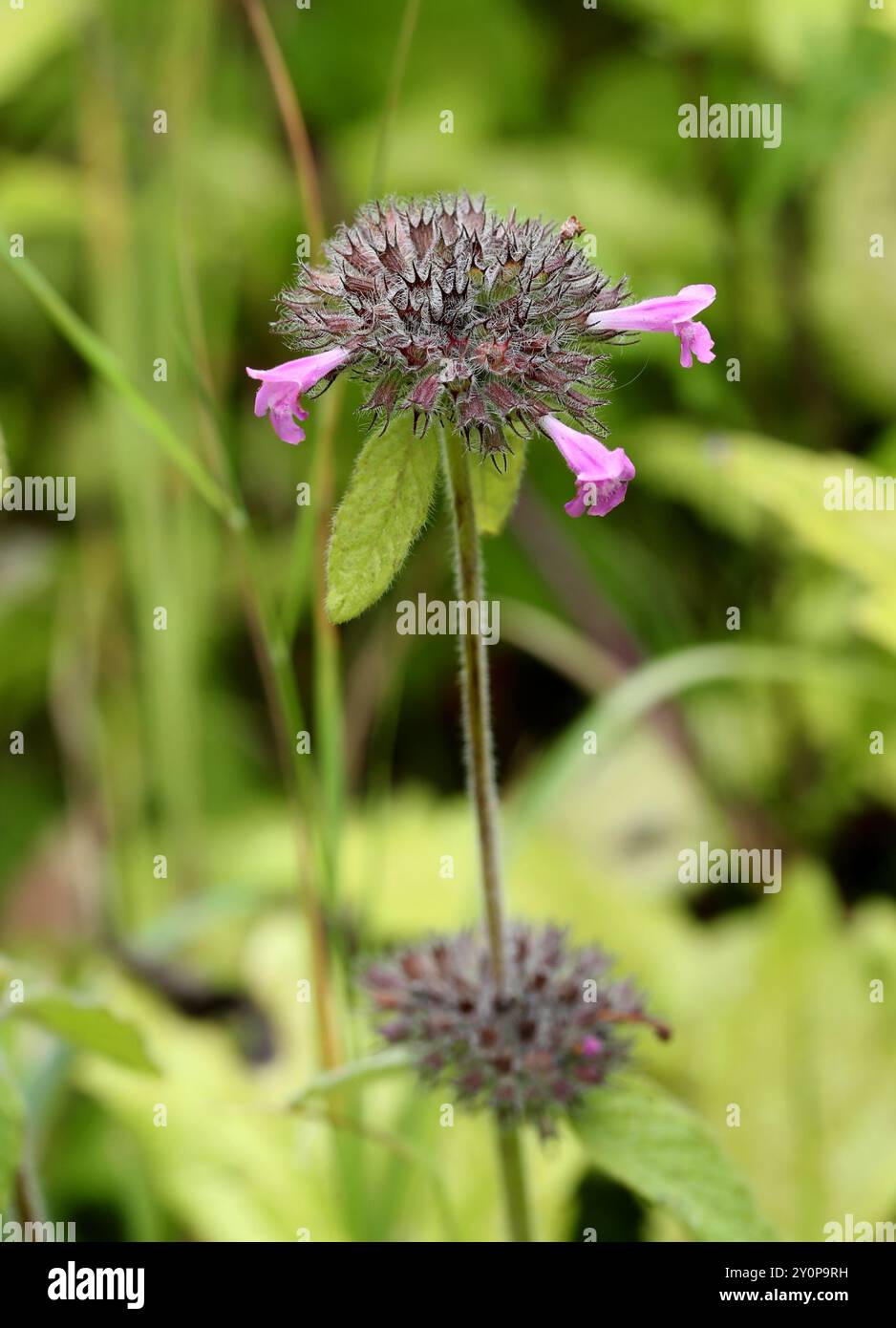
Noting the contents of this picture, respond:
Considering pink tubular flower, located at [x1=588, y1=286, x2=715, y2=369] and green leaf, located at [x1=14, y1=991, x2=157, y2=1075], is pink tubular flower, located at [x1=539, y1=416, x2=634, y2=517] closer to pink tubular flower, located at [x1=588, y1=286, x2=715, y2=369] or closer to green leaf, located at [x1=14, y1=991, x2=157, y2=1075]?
pink tubular flower, located at [x1=588, y1=286, x2=715, y2=369]

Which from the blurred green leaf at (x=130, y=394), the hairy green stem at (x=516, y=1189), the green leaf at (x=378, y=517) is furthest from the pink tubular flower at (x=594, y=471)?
the hairy green stem at (x=516, y=1189)

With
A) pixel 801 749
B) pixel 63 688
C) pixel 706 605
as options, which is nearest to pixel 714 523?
pixel 706 605

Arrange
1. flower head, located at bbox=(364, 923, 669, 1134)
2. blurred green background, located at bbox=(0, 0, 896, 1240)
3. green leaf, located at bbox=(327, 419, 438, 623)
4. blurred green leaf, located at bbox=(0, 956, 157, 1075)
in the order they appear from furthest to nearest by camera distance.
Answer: blurred green background, located at bbox=(0, 0, 896, 1240) → flower head, located at bbox=(364, 923, 669, 1134) → blurred green leaf, located at bbox=(0, 956, 157, 1075) → green leaf, located at bbox=(327, 419, 438, 623)

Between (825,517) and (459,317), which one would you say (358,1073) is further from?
(825,517)

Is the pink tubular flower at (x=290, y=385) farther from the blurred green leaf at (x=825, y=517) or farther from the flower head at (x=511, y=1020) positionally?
the blurred green leaf at (x=825, y=517)

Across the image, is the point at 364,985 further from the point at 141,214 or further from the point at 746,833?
the point at 141,214

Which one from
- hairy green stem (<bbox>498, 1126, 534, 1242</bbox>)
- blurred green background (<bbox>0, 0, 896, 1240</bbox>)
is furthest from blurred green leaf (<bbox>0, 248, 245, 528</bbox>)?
hairy green stem (<bbox>498, 1126, 534, 1242</bbox>)

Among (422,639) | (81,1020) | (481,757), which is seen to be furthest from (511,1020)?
(422,639)
